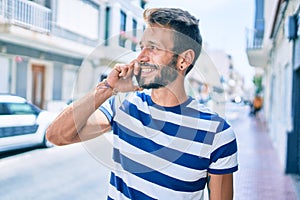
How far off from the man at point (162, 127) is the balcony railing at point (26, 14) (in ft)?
3.33

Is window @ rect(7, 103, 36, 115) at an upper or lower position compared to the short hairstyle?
lower

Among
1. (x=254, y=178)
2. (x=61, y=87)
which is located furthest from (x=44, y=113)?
(x=254, y=178)

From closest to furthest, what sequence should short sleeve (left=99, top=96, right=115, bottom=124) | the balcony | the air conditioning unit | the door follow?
short sleeve (left=99, top=96, right=115, bottom=124) < the door < the air conditioning unit < the balcony

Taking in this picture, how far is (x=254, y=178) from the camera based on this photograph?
3934 mm

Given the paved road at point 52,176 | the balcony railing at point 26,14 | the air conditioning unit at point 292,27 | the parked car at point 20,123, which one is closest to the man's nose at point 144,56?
the parked car at point 20,123

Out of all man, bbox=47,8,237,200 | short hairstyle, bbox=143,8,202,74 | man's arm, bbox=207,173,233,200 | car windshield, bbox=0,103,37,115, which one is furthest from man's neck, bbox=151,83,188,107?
car windshield, bbox=0,103,37,115

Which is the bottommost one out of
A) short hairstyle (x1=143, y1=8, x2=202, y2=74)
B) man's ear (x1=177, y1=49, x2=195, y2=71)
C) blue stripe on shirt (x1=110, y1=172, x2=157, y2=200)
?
blue stripe on shirt (x1=110, y1=172, x2=157, y2=200)

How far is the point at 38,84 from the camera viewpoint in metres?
2.20

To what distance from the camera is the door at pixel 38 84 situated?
83.2 inches

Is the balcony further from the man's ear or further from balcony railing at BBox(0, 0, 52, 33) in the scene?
the man's ear

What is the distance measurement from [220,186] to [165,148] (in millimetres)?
177

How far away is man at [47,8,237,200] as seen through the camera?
3.01 feet

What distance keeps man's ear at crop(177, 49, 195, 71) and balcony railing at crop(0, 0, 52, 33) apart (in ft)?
3.62

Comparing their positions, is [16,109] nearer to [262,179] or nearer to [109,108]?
[109,108]
